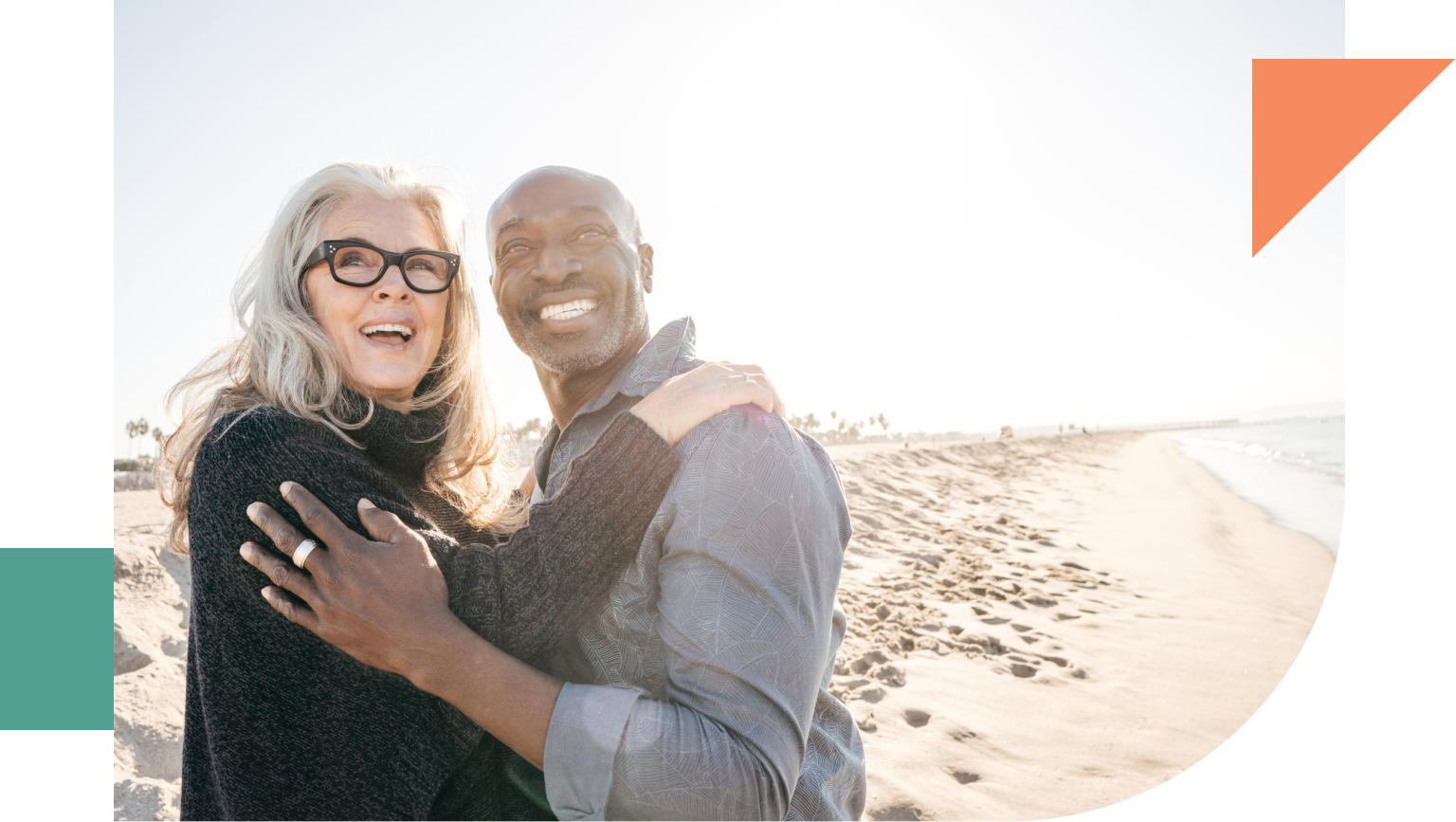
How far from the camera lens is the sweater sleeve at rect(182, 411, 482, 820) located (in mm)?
1743

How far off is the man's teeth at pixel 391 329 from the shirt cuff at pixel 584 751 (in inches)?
50.3

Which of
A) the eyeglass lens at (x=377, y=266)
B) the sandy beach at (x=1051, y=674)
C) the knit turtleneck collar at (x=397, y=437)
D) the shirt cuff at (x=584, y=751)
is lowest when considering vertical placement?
the sandy beach at (x=1051, y=674)

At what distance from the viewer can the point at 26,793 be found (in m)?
4.56

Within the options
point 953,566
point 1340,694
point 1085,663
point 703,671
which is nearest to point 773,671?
point 703,671

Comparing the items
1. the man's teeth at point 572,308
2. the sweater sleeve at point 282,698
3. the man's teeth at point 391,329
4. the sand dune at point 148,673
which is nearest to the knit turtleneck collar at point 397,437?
the man's teeth at point 391,329

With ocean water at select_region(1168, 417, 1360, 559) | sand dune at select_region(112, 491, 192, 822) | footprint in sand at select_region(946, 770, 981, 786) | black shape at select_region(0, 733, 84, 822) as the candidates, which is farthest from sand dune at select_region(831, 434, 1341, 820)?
black shape at select_region(0, 733, 84, 822)

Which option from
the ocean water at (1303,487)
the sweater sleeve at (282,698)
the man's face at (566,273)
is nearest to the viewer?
the sweater sleeve at (282,698)

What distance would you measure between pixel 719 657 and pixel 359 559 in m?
0.82

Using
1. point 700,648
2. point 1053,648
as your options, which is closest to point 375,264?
point 700,648

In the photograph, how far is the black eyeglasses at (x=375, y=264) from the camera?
7.43 ft

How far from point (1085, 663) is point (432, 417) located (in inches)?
218

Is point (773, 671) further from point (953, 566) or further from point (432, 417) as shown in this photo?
point (953, 566)

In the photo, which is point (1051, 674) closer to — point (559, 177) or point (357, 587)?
point (559, 177)

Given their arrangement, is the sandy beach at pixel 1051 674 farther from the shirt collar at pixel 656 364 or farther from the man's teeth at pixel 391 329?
the man's teeth at pixel 391 329
